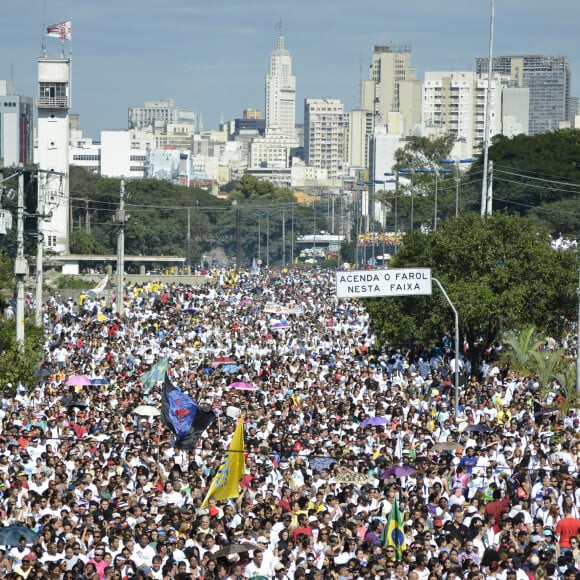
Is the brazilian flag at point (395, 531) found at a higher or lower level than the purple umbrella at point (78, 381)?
higher

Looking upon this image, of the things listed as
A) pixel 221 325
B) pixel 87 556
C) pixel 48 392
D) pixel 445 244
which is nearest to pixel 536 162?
pixel 221 325

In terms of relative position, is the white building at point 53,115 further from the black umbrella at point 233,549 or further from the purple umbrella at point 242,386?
the black umbrella at point 233,549

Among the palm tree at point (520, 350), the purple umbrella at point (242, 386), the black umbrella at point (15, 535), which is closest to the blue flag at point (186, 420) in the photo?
the black umbrella at point (15, 535)

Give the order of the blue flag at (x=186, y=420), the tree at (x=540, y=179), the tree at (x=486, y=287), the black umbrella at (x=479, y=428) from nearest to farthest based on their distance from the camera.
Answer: the blue flag at (x=186, y=420), the black umbrella at (x=479, y=428), the tree at (x=486, y=287), the tree at (x=540, y=179)

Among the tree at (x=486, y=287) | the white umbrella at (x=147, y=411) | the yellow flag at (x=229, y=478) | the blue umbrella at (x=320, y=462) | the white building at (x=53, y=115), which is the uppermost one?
the white building at (x=53, y=115)

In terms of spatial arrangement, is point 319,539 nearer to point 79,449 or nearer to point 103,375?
point 79,449

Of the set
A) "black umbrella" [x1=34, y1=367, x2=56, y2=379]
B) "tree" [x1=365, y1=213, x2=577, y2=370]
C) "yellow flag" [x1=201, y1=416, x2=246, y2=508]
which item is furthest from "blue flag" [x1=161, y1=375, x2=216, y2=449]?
"tree" [x1=365, y1=213, x2=577, y2=370]

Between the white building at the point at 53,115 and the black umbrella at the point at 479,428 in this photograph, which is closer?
the black umbrella at the point at 479,428
